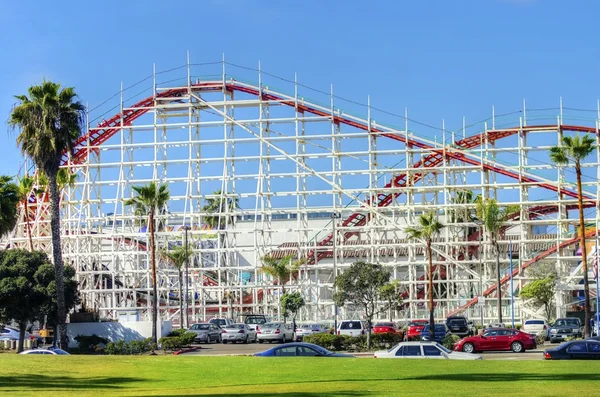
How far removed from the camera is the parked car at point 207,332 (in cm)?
5197

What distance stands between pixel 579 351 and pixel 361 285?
1668 centimetres

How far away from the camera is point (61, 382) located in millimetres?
22234

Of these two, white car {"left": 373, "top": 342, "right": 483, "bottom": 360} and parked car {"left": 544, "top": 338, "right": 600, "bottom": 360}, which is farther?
parked car {"left": 544, "top": 338, "right": 600, "bottom": 360}

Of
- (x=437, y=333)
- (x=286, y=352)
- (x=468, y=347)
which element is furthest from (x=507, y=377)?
(x=437, y=333)

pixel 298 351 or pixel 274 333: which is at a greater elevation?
pixel 298 351

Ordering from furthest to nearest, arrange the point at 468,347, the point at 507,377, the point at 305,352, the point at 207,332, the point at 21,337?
the point at 207,332
the point at 21,337
the point at 468,347
the point at 305,352
the point at 507,377

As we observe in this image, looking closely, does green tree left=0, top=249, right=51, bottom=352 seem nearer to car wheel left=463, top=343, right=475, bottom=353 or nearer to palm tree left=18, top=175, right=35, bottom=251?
palm tree left=18, top=175, right=35, bottom=251

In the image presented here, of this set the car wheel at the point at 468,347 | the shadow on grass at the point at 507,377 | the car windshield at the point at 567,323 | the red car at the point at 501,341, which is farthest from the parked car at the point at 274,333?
the shadow on grass at the point at 507,377

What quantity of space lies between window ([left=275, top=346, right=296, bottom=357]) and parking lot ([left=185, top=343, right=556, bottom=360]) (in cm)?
754

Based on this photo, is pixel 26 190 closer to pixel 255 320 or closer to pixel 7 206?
pixel 7 206

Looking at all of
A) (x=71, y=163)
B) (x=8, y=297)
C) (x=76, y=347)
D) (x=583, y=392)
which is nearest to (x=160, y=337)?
(x=76, y=347)

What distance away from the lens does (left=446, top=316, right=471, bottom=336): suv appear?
1940 inches

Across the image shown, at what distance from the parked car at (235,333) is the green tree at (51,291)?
26.6 feet

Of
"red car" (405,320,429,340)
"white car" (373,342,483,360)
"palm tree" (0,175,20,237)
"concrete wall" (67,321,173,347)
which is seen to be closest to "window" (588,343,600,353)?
"white car" (373,342,483,360)
